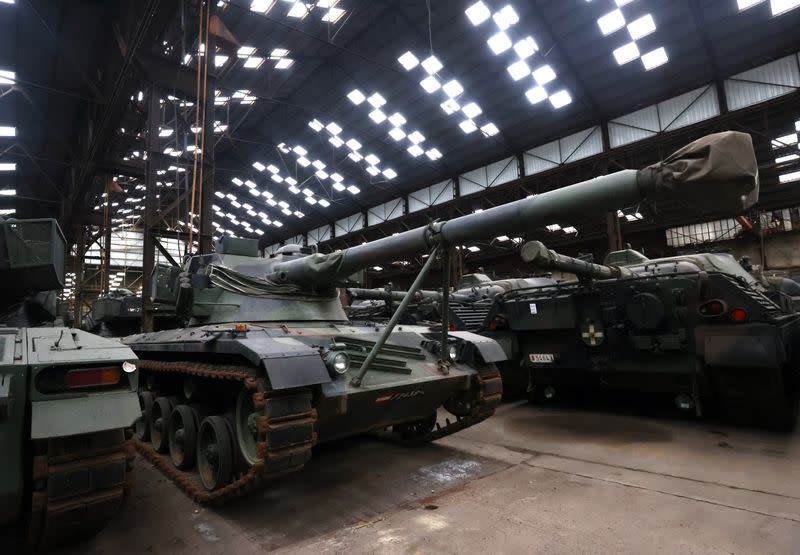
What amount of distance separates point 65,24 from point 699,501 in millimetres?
15955

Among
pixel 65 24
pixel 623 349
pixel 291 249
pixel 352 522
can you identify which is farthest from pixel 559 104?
pixel 352 522

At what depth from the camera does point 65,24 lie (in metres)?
12.0

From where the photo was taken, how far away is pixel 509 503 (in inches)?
155

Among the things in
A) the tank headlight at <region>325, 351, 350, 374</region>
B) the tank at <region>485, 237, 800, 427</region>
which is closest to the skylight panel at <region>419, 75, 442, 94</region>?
the tank at <region>485, 237, 800, 427</region>

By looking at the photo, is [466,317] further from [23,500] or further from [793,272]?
[793,272]

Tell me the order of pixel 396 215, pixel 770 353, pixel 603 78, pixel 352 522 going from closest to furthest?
pixel 352 522, pixel 770 353, pixel 603 78, pixel 396 215

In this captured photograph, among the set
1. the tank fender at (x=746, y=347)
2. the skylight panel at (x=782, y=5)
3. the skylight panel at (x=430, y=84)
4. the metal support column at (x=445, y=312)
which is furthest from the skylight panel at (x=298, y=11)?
the tank fender at (x=746, y=347)

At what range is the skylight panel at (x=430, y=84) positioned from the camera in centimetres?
1644

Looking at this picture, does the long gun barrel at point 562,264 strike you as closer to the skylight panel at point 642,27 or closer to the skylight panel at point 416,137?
the skylight panel at point 642,27

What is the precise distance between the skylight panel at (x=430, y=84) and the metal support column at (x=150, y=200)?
9.18m

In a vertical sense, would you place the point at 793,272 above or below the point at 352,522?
above

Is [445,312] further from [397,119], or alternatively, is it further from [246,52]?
[397,119]

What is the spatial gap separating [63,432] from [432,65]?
1584 centimetres

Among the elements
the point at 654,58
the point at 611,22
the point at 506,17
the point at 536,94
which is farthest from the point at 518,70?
the point at 654,58
